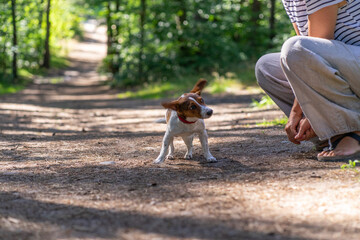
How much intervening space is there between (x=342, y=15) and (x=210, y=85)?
977 cm

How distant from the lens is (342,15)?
3457 mm

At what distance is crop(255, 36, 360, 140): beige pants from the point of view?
340 cm

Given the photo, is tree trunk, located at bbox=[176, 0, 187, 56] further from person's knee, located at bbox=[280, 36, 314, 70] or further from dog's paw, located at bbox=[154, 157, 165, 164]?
person's knee, located at bbox=[280, 36, 314, 70]

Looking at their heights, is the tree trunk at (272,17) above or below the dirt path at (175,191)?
above

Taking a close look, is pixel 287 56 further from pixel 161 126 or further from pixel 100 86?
pixel 100 86

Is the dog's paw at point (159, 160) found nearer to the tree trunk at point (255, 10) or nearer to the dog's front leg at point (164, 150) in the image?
the dog's front leg at point (164, 150)

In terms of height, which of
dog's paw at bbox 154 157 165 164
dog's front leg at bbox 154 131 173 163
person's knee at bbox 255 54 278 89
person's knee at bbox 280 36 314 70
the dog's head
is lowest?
dog's paw at bbox 154 157 165 164

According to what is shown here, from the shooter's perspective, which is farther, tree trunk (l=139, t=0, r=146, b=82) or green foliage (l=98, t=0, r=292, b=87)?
tree trunk (l=139, t=0, r=146, b=82)

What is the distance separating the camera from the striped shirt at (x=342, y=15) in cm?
336

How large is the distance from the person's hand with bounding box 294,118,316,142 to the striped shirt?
70cm

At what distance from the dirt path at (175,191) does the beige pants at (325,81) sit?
1.12 ft

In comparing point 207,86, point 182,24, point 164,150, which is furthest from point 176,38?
point 164,150

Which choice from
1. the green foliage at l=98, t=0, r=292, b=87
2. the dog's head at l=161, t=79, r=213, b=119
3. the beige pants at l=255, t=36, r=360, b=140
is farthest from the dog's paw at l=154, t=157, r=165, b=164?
the green foliage at l=98, t=0, r=292, b=87

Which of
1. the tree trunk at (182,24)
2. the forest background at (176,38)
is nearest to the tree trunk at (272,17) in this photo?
the forest background at (176,38)
